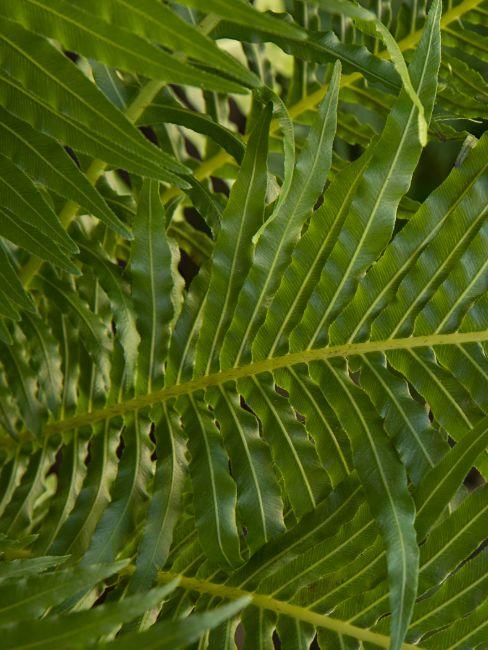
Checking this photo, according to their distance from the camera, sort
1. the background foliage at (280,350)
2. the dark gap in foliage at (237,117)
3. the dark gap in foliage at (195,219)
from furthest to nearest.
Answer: the dark gap in foliage at (237,117)
the dark gap in foliage at (195,219)
the background foliage at (280,350)

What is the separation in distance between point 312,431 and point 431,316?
97 mm

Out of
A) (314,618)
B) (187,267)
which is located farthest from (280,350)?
(187,267)

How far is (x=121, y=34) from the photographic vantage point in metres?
0.35

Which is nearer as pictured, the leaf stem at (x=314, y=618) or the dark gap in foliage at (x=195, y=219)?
the leaf stem at (x=314, y=618)

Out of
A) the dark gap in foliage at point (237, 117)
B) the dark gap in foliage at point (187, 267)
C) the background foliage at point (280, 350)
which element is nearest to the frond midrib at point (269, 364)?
the background foliage at point (280, 350)

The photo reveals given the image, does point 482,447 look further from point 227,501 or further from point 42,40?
point 42,40

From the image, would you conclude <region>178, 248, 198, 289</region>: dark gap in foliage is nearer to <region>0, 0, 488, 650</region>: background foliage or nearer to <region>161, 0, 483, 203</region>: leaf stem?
<region>161, 0, 483, 203</region>: leaf stem

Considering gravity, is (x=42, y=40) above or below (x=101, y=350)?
above

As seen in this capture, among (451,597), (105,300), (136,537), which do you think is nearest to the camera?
(451,597)

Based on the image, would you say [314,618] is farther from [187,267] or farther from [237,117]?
[237,117]

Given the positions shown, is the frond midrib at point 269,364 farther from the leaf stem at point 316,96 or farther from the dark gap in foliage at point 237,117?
the dark gap in foliage at point 237,117

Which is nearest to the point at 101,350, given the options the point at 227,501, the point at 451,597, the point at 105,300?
the point at 105,300

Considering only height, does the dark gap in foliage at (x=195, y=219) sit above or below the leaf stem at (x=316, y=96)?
below

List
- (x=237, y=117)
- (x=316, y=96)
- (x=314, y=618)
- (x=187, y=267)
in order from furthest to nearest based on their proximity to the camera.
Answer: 1. (x=237, y=117)
2. (x=187, y=267)
3. (x=316, y=96)
4. (x=314, y=618)
